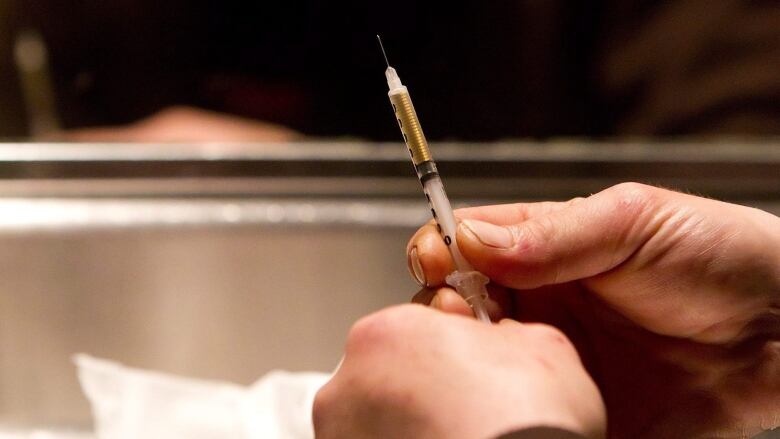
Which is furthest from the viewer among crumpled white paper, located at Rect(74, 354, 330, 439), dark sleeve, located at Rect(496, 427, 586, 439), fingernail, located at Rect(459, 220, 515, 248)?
crumpled white paper, located at Rect(74, 354, 330, 439)

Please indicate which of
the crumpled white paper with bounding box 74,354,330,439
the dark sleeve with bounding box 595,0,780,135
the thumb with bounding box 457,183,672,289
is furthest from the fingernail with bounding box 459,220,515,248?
the dark sleeve with bounding box 595,0,780,135

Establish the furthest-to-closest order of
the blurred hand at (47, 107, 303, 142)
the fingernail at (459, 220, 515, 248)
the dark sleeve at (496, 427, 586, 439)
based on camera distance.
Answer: the blurred hand at (47, 107, 303, 142)
the fingernail at (459, 220, 515, 248)
the dark sleeve at (496, 427, 586, 439)

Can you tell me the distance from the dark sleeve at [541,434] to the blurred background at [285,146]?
0.38 meters

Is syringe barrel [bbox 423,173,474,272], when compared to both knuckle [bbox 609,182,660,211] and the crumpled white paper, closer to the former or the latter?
knuckle [bbox 609,182,660,211]

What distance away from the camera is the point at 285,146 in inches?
28.4

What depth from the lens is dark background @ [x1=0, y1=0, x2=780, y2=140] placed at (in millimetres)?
867

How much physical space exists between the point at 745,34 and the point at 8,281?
3.00 ft

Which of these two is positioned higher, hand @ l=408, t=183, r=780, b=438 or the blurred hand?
the blurred hand

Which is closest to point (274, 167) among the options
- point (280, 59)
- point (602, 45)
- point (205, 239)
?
point (205, 239)

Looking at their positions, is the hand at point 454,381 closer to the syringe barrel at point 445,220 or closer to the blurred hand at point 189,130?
the syringe barrel at point 445,220

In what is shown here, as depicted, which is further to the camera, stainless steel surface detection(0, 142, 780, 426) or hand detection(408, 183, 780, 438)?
stainless steel surface detection(0, 142, 780, 426)

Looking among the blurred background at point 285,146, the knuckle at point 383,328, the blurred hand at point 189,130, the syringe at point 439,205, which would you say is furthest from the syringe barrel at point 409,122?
the blurred hand at point 189,130

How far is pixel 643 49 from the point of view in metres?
0.89

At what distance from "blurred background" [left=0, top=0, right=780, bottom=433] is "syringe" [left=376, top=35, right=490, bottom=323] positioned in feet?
0.83
